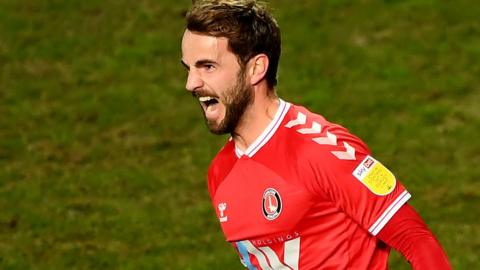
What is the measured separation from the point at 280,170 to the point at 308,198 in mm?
227

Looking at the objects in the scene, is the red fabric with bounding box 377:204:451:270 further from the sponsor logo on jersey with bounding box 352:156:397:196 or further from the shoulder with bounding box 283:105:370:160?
the shoulder with bounding box 283:105:370:160

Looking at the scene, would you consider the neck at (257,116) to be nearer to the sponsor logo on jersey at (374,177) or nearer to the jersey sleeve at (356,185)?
the jersey sleeve at (356,185)

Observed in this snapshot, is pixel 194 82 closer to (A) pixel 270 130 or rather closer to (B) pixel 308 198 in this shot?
(A) pixel 270 130

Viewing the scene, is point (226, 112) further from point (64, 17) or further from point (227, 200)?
point (64, 17)

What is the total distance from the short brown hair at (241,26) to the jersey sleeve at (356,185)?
0.56 metres

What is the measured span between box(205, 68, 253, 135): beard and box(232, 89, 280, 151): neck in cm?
4

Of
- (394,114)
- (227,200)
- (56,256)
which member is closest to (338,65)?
(394,114)

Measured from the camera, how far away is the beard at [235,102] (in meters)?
5.55

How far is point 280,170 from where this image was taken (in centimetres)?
555

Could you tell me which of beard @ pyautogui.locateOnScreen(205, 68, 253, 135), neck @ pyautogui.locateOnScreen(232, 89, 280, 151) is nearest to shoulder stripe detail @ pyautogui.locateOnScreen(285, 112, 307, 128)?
neck @ pyautogui.locateOnScreen(232, 89, 280, 151)

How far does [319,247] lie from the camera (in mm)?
5504

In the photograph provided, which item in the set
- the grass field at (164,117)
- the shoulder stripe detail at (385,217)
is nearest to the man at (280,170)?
the shoulder stripe detail at (385,217)

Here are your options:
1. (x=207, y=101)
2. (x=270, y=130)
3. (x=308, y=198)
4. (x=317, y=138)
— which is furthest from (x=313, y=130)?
(x=207, y=101)

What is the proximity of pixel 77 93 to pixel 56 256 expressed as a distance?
3.11 meters
